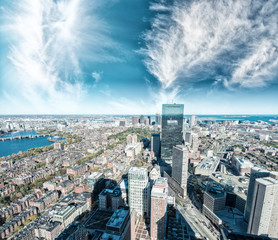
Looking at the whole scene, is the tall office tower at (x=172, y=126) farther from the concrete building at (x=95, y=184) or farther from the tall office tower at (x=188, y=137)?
the concrete building at (x=95, y=184)

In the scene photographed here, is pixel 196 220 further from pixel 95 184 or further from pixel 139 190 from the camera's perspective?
pixel 95 184

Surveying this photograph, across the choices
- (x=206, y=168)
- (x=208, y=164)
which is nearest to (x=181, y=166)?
(x=206, y=168)

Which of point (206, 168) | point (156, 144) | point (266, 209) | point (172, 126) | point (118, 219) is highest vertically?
point (172, 126)

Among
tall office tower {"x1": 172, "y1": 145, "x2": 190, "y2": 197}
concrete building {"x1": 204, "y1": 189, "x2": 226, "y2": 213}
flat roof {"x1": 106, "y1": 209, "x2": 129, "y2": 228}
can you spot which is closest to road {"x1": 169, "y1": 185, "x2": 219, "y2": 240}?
concrete building {"x1": 204, "y1": 189, "x2": 226, "y2": 213}

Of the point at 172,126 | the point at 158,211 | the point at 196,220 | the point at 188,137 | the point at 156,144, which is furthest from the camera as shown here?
the point at 188,137

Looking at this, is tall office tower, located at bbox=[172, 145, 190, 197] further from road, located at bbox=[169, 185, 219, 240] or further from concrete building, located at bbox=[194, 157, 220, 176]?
concrete building, located at bbox=[194, 157, 220, 176]

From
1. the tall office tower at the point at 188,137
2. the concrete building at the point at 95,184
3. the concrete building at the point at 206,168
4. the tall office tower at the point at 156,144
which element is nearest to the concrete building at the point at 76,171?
the concrete building at the point at 95,184
